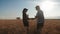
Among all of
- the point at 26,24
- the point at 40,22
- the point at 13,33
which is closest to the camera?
the point at 40,22

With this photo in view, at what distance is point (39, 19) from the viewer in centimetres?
835

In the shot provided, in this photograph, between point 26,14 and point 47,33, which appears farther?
point 47,33

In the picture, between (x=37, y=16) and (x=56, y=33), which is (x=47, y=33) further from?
(x=37, y=16)

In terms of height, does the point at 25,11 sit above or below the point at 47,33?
above

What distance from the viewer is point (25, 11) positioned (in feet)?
28.9

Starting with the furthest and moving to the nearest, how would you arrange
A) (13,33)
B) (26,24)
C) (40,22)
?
1. (13,33)
2. (26,24)
3. (40,22)

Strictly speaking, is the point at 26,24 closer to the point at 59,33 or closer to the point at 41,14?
the point at 41,14

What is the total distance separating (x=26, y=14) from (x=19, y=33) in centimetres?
230

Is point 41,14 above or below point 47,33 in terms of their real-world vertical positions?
above

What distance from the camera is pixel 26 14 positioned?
8898 mm

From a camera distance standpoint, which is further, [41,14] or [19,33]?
[19,33]

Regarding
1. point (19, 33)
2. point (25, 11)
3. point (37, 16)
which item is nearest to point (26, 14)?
point (25, 11)

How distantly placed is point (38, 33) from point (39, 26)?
0.98ft

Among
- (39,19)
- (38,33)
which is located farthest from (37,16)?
(38,33)
